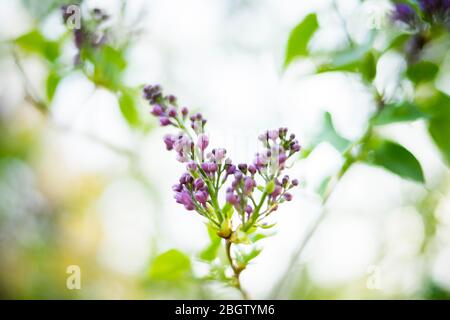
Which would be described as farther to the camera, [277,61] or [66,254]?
[66,254]

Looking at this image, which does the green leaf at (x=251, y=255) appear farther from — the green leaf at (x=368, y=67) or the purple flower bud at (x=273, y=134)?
the green leaf at (x=368, y=67)

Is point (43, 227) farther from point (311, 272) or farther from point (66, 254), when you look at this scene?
→ point (311, 272)

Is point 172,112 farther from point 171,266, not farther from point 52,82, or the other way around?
point 52,82

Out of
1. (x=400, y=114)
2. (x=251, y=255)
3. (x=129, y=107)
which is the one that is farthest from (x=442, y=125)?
(x=129, y=107)

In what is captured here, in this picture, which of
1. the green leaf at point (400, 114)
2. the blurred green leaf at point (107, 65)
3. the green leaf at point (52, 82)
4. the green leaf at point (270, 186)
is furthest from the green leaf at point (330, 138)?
the green leaf at point (52, 82)

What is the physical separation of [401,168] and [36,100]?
0.61 metres

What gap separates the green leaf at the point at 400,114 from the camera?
2.00 ft

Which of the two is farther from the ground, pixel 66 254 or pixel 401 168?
pixel 66 254

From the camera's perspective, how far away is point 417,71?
0.68 m

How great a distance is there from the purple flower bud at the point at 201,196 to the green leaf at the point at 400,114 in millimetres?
250

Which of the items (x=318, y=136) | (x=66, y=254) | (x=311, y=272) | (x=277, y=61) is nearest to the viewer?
(x=318, y=136)

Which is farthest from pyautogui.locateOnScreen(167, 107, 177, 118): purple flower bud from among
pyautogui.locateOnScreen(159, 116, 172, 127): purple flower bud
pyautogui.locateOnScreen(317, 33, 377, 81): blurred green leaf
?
pyautogui.locateOnScreen(317, 33, 377, 81): blurred green leaf

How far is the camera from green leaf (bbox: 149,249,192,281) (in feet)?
2.17
